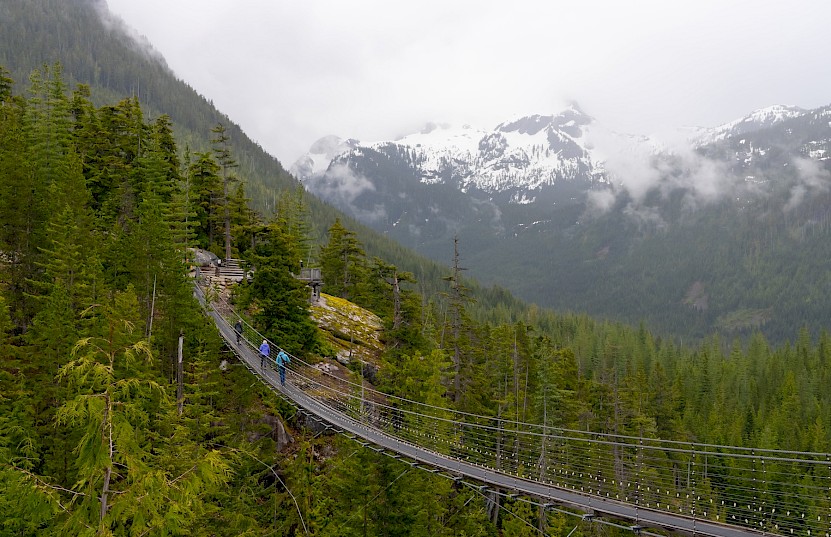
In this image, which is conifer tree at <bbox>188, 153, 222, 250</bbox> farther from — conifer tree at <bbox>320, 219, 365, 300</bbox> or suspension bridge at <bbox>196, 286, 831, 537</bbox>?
suspension bridge at <bbox>196, 286, 831, 537</bbox>

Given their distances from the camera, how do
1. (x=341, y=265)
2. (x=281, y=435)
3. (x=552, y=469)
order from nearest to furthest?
(x=552, y=469), (x=281, y=435), (x=341, y=265)

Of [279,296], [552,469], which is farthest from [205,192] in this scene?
[552,469]

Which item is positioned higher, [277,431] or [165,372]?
[165,372]

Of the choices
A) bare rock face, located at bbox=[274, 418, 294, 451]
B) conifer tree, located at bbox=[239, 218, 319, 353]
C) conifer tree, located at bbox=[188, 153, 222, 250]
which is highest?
conifer tree, located at bbox=[188, 153, 222, 250]

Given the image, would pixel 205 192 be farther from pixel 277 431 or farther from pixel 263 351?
pixel 277 431

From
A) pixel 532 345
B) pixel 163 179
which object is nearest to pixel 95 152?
pixel 163 179

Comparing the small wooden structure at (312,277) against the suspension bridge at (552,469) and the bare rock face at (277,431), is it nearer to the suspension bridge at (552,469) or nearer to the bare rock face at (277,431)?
the suspension bridge at (552,469)

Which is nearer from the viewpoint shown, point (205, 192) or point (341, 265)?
point (205, 192)

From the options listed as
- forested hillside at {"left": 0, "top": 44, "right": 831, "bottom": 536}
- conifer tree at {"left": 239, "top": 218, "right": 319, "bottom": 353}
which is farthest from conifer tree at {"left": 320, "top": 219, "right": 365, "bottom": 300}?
conifer tree at {"left": 239, "top": 218, "right": 319, "bottom": 353}

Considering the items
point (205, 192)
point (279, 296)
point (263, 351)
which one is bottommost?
point (263, 351)

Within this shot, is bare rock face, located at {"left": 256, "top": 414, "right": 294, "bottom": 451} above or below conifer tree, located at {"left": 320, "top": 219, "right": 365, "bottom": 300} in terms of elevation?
below

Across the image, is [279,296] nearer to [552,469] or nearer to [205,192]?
[552,469]

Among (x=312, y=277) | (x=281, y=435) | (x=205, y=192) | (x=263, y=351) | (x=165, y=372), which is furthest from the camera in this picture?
(x=205, y=192)

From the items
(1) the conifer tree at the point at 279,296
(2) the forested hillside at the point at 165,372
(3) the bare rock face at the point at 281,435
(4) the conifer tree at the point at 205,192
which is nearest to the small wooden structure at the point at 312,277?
(2) the forested hillside at the point at 165,372
